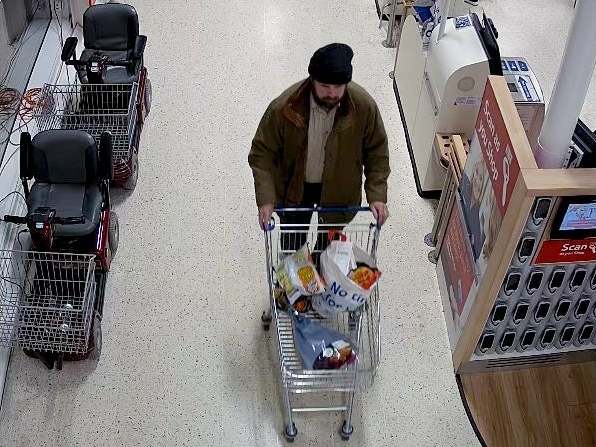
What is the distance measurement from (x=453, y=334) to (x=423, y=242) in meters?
0.79

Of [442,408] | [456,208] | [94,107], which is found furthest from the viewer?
[94,107]

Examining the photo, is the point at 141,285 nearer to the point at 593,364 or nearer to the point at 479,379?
the point at 479,379

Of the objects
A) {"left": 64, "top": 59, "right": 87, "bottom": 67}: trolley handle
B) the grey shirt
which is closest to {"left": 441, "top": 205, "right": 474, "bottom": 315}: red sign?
the grey shirt

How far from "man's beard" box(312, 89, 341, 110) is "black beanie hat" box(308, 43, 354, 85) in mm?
135

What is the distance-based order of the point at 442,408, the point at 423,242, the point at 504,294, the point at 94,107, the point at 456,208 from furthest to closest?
1. the point at 94,107
2. the point at 423,242
3. the point at 456,208
4. the point at 442,408
5. the point at 504,294

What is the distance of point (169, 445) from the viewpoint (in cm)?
395

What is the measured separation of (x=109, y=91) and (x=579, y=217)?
11.1 ft

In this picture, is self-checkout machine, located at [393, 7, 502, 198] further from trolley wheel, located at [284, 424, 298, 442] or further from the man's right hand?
trolley wheel, located at [284, 424, 298, 442]

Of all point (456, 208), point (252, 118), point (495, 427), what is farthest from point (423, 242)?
point (252, 118)

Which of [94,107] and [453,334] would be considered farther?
[94,107]

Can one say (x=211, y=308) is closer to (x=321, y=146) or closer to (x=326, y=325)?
(x=326, y=325)

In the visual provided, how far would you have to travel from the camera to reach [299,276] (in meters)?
3.74

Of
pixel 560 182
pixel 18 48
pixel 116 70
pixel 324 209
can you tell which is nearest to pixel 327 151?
pixel 324 209

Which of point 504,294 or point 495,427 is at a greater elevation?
point 504,294
